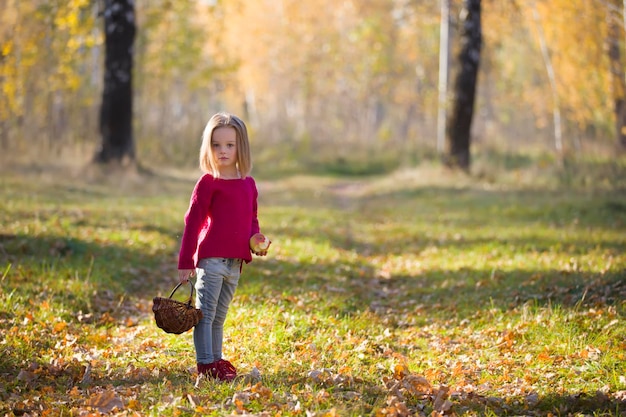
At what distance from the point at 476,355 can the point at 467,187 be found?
12.5 m

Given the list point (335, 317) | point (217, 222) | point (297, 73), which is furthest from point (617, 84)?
point (297, 73)

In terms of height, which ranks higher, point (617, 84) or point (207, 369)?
point (617, 84)

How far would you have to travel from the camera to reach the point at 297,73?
4934 centimetres

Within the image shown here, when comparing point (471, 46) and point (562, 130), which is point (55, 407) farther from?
point (562, 130)

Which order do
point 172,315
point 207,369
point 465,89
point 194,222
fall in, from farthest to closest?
point 465,89 < point 207,369 < point 194,222 < point 172,315

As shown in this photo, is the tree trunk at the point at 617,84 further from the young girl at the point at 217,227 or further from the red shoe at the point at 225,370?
the red shoe at the point at 225,370

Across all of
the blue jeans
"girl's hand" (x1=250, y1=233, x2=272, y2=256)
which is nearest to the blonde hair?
"girl's hand" (x1=250, y1=233, x2=272, y2=256)

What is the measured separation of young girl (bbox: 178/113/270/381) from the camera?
477cm

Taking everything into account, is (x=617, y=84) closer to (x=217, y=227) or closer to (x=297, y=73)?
(x=217, y=227)

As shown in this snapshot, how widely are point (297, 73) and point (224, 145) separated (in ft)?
149

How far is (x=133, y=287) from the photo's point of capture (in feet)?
26.6

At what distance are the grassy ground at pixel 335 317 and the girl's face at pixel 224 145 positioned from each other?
142cm

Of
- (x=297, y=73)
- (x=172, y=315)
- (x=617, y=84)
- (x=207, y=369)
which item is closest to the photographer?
(x=172, y=315)

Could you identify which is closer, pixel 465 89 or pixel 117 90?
pixel 117 90
